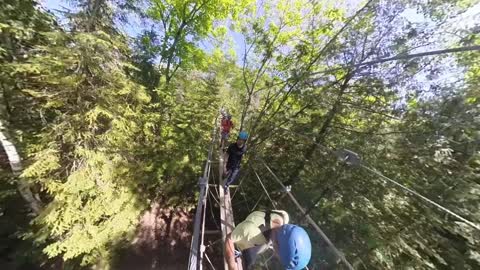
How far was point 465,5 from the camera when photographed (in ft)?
16.3

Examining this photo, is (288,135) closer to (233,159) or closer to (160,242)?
(233,159)

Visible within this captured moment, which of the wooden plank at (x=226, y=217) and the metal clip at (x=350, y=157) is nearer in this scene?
the metal clip at (x=350, y=157)

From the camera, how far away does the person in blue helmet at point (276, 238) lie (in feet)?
6.75

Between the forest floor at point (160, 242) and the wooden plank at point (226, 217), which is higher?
the wooden plank at point (226, 217)

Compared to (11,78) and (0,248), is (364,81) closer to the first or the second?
(11,78)

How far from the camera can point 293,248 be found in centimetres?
205

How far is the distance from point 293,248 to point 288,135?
22.2 feet

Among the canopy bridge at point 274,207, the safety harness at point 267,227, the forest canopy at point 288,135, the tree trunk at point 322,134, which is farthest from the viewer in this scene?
the tree trunk at point 322,134

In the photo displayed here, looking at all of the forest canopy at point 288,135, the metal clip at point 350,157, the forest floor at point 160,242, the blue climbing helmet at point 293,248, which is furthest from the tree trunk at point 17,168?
the metal clip at point 350,157

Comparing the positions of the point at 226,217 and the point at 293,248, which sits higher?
the point at 293,248

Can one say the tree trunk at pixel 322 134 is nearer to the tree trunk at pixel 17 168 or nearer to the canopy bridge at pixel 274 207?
the canopy bridge at pixel 274 207

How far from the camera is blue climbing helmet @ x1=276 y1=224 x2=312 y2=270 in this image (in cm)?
205

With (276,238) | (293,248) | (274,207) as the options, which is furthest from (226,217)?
(293,248)

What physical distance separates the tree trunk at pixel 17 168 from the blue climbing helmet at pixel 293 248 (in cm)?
540
